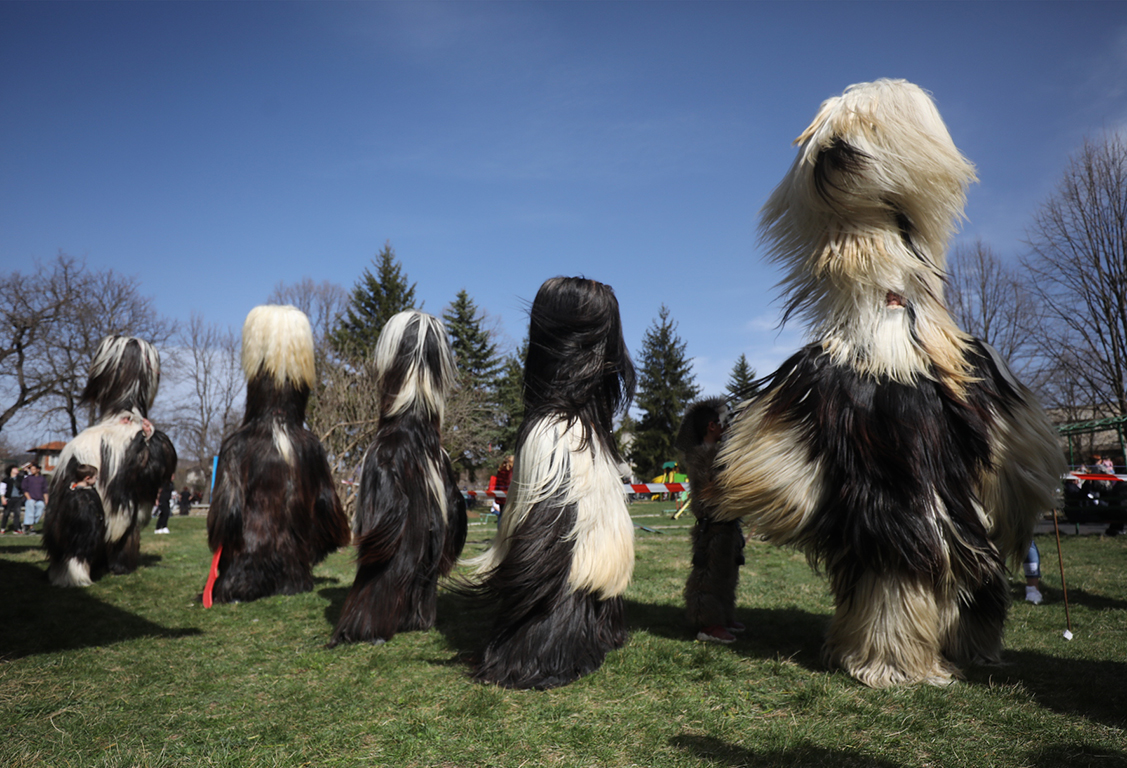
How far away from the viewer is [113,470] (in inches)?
280

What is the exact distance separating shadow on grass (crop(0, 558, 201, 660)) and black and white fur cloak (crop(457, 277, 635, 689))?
284 cm

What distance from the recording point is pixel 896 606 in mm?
3348

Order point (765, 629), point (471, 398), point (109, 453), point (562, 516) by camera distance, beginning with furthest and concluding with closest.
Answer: point (471, 398), point (109, 453), point (765, 629), point (562, 516)

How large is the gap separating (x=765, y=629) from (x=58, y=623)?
5418 mm

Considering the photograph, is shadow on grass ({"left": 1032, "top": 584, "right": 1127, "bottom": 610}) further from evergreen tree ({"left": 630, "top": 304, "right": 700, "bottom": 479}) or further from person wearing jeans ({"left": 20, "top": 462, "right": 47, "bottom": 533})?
evergreen tree ({"left": 630, "top": 304, "right": 700, "bottom": 479})

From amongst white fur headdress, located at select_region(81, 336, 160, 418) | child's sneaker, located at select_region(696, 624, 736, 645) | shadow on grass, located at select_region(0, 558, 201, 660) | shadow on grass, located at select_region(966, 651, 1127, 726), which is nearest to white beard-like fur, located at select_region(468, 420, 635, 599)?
child's sneaker, located at select_region(696, 624, 736, 645)

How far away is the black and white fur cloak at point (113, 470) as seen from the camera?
6.83 metres

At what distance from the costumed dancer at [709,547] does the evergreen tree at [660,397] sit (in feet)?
114

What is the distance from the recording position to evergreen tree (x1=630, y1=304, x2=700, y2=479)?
3975 cm

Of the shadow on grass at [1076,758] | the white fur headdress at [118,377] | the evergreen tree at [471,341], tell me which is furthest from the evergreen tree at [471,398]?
the shadow on grass at [1076,758]

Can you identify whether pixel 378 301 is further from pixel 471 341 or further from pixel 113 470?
pixel 113 470

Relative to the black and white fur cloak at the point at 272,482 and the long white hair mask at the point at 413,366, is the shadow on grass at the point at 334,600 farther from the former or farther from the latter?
the long white hair mask at the point at 413,366

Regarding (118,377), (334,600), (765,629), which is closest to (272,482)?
(334,600)

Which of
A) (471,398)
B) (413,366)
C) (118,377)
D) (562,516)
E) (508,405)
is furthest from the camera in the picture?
(508,405)
